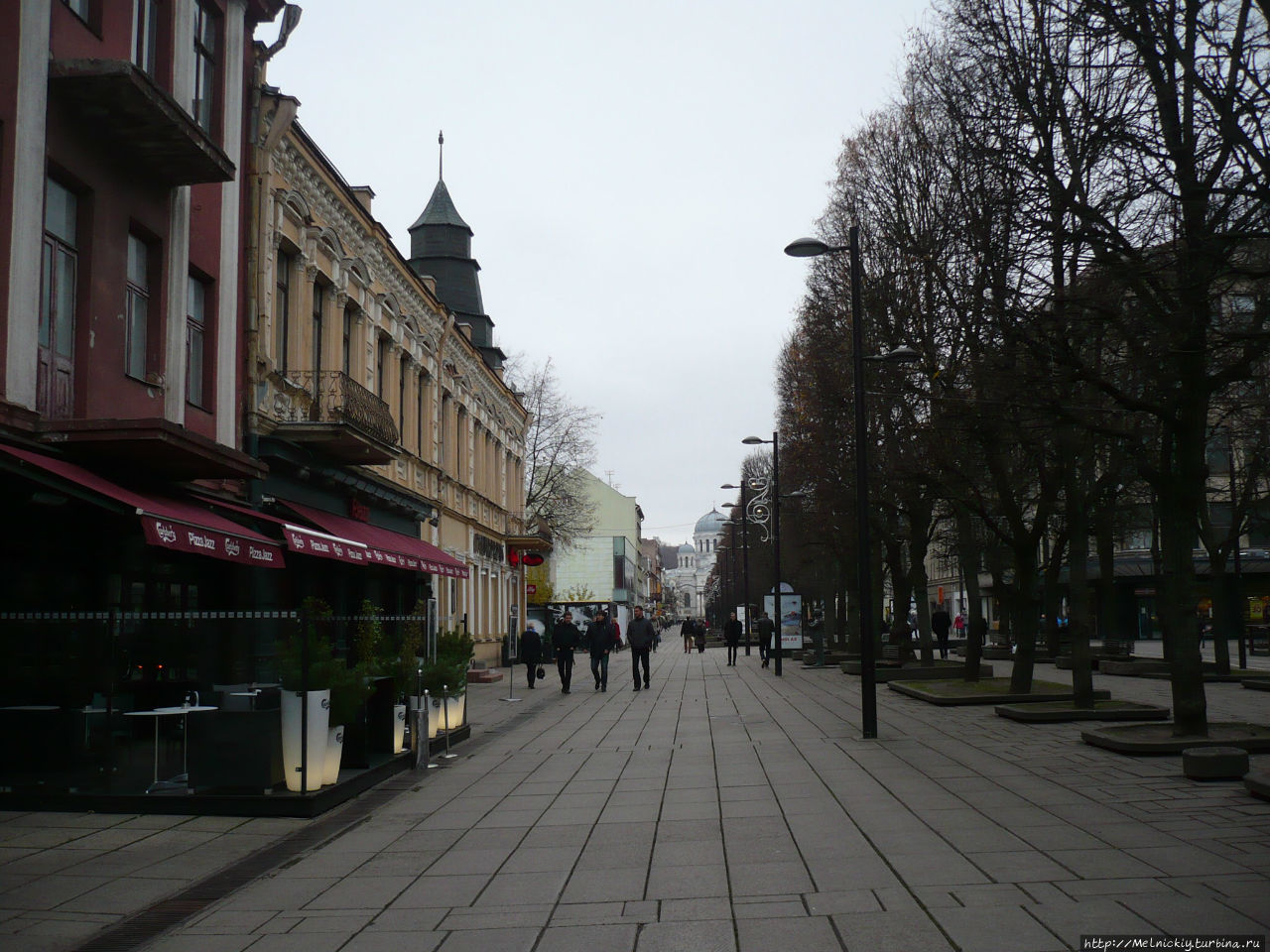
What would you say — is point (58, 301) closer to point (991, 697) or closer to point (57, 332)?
point (57, 332)

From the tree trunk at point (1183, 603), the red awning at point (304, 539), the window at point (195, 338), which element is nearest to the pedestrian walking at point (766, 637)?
the red awning at point (304, 539)

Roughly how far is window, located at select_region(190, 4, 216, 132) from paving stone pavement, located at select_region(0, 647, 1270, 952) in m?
9.98

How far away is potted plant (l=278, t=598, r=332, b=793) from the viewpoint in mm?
10797

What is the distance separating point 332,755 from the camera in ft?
37.0

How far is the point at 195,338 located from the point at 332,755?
8108 millimetres

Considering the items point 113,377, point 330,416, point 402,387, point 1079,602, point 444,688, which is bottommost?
point 444,688

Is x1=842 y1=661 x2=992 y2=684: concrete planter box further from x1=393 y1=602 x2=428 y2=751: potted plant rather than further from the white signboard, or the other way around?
x1=393 y1=602 x2=428 y2=751: potted plant

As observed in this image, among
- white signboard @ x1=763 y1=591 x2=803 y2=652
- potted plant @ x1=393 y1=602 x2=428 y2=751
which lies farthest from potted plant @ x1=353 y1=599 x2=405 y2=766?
white signboard @ x1=763 y1=591 x2=803 y2=652

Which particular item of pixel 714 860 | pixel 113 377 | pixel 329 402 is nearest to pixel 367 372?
pixel 329 402

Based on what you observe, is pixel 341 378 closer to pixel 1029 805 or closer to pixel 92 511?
pixel 92 511

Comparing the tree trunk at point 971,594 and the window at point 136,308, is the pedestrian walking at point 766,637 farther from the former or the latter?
the window at point 136,308

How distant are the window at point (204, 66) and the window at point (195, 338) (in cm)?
227

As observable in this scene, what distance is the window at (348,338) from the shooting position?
24641mm

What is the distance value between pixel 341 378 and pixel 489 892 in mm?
A: 14458
